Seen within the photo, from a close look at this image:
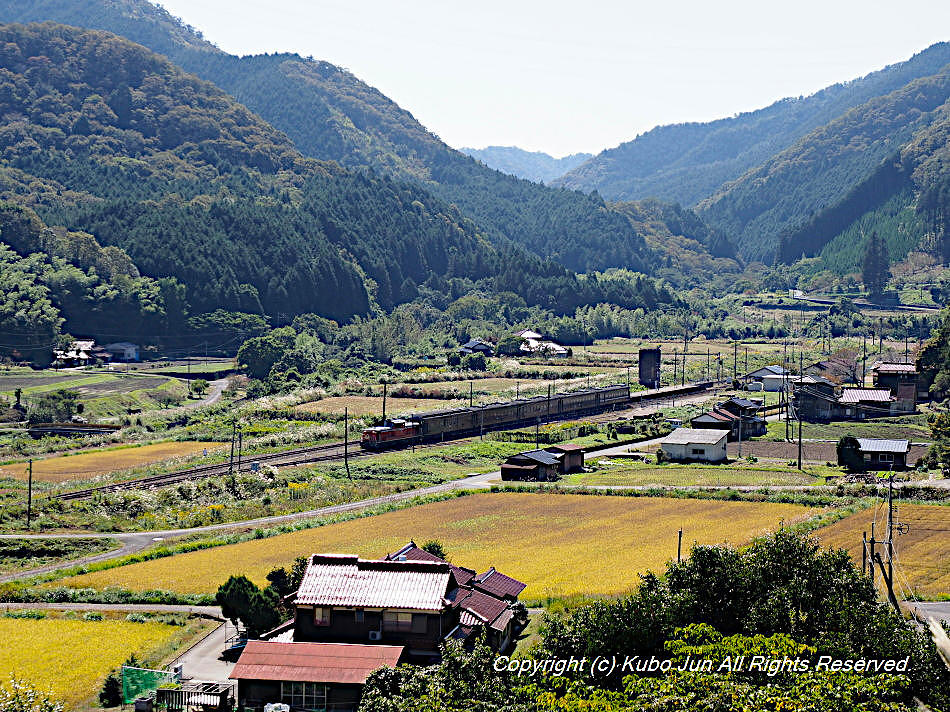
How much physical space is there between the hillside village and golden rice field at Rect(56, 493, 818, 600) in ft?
0.72

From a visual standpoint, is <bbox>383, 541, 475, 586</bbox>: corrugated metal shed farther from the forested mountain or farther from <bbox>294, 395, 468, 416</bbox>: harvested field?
the forested mountain

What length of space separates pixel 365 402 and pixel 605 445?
83.0 ft

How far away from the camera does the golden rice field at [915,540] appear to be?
32.3 metres

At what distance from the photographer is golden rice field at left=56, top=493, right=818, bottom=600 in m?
35.6

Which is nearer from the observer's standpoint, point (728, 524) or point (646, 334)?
point (728, 524)

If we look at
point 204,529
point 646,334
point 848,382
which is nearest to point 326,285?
point 646,334

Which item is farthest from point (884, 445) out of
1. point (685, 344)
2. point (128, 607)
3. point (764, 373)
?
point (685, 344)

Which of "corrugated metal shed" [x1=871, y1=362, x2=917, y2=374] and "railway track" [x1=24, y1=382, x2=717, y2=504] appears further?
"corrugated metal shed" [x1=871, y1=362, x2=917, y2=374]

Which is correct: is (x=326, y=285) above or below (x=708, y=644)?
above

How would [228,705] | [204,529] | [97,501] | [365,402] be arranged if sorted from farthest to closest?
[365,402] → [97,501] → [204,529] → [228,705]

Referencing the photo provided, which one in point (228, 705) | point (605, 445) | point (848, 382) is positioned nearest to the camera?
point (228, 705)

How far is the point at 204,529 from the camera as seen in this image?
45875 mm

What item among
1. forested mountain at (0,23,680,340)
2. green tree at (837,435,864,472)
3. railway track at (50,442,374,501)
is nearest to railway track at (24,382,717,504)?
railway track at (50,442,374,501)

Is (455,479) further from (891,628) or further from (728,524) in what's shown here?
(891,628)
